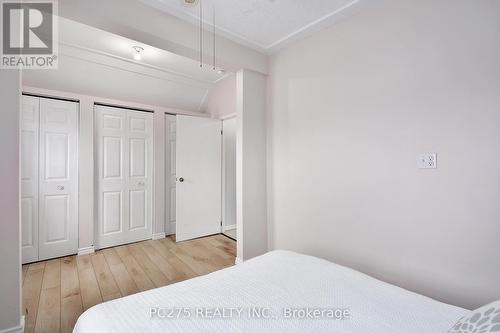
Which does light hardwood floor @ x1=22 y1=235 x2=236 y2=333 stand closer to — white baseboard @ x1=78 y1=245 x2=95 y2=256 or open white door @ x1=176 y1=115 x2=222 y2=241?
white baseboard @ x1=78 y1=245 x2=95 y2=256

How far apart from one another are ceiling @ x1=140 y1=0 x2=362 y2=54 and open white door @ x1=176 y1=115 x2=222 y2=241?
1.59m

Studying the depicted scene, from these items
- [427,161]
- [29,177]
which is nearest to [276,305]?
[427,161]

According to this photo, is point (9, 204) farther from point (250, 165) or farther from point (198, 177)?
point (198, 177)

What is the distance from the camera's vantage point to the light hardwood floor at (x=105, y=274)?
184cm

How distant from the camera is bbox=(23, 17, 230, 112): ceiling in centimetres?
253

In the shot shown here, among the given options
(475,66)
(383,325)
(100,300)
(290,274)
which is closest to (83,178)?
(100,300)

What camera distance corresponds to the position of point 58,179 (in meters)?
2.89

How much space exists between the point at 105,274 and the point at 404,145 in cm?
311

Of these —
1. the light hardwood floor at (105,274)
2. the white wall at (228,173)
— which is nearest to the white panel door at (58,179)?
the light hardwood floor at (105,274)

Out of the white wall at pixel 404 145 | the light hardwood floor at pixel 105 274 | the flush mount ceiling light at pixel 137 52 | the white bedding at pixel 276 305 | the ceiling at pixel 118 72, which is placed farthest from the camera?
the flush mount ceiling light at pixel 137 52

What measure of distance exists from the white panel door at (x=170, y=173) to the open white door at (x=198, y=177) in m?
0.44

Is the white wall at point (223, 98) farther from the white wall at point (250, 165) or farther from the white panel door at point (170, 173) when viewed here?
the white wall at point (250, 165)

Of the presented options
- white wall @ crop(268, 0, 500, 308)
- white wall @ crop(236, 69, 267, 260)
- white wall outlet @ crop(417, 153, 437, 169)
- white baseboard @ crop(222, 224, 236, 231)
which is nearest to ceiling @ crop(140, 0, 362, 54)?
white wall @ crop(268, 0, 500, 308)

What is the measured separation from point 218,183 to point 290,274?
2663mm
